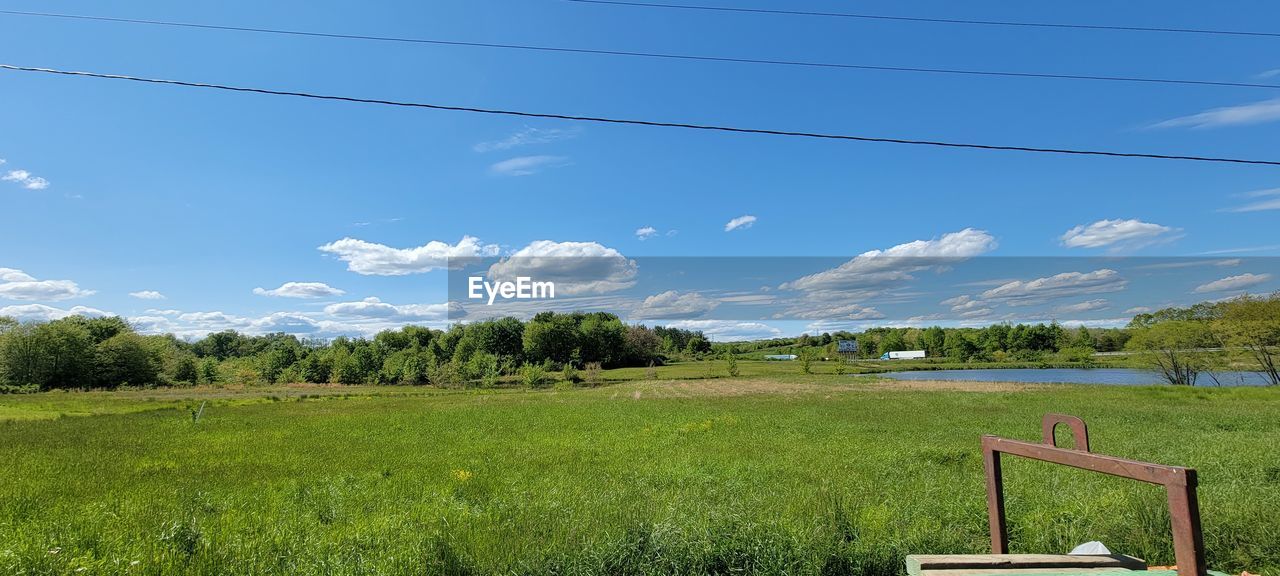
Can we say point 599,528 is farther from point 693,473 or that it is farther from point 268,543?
point 693,473

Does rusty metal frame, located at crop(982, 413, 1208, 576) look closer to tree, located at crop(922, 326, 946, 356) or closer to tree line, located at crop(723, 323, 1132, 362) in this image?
tree line, located at crop(723, 323, 1132, 362)

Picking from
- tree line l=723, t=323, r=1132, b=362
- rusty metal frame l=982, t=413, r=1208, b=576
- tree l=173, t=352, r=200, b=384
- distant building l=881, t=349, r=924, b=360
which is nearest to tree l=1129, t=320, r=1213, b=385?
tree line l=723, t=323, r=1132, b=362

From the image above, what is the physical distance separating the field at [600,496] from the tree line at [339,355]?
4642cm

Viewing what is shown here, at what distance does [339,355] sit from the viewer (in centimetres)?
8019

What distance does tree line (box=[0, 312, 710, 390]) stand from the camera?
57656 millimetres

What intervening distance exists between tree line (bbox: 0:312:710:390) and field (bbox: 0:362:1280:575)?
152ft

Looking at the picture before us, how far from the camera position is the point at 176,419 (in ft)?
84.2

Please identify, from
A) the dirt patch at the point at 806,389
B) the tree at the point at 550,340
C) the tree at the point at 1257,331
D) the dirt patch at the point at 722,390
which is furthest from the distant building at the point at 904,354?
the dirt patch at the point at 722,390

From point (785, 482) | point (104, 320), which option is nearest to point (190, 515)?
point (785, 482)

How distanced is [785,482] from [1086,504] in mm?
4286

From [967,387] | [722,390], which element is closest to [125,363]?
[722,390]

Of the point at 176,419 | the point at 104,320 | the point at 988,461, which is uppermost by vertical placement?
the point at 104,320

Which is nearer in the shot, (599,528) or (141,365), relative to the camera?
→ (599,528)

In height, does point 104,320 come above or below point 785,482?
above
